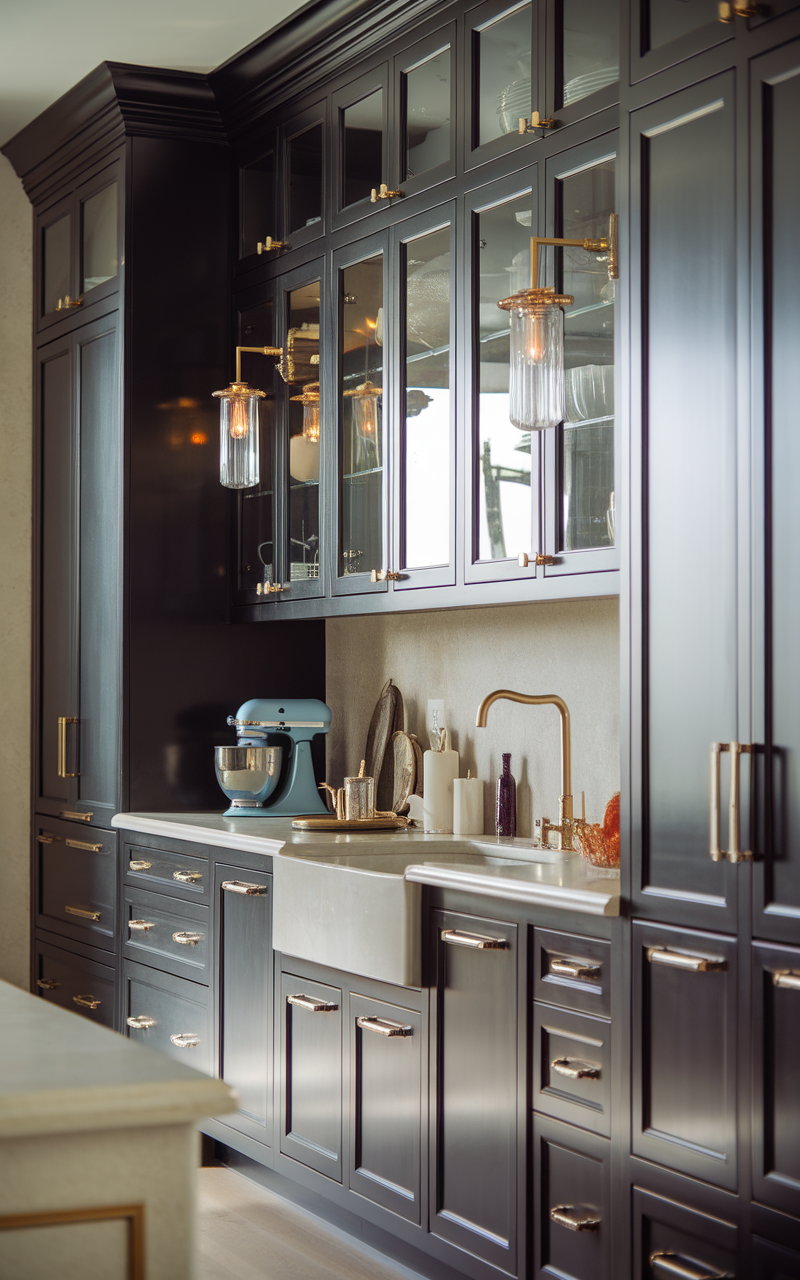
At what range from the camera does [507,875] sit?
2.62 m

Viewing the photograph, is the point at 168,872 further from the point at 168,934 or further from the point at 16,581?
the point at 16,581

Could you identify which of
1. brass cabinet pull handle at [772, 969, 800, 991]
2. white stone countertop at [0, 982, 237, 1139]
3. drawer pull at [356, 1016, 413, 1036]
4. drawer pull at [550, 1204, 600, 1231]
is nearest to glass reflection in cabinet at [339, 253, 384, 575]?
drawer pull at [356, 1016, 413, 1036]

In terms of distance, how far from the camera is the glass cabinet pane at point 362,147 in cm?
354

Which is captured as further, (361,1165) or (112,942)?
(112,942)

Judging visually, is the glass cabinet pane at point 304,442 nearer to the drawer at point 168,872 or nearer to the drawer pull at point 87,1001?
the drawer at point 168,872

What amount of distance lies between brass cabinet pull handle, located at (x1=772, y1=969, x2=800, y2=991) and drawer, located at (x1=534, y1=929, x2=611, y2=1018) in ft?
1.30

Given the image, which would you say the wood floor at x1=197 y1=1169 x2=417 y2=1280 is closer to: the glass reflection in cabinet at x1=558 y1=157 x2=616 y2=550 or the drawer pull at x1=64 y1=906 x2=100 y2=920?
the drawer pull at x1=64 y1=906 x2=100 y2=920

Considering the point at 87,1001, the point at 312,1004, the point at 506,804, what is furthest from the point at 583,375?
the point at 87,1001

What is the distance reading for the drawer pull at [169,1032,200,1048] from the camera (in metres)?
3.75

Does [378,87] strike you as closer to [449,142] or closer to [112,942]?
[449,142]

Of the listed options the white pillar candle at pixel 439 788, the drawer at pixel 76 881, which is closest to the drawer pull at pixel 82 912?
the drawer at pixel 76 881

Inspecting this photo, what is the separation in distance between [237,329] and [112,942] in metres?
1.91

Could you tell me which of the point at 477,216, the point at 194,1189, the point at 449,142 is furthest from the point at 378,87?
the point at 194,1189

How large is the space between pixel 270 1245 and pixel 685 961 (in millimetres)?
1584
